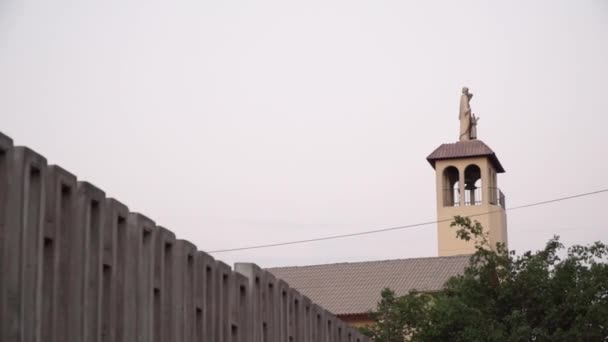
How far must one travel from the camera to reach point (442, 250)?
64688 millimetres

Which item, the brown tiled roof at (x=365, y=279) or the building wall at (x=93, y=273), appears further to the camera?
the brown tiled roof at (x=365, y=279)

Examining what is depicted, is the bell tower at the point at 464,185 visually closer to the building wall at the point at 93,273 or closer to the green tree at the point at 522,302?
the green tree at the point at 522,302

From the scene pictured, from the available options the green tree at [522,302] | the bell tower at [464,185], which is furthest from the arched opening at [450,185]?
the green tree at [522,302]

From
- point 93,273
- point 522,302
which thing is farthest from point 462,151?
point 93,273

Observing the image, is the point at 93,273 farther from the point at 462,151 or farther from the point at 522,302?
the point at 462,151

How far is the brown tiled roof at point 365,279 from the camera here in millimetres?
58250

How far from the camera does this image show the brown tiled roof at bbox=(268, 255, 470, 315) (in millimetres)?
58250

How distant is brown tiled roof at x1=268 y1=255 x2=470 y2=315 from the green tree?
2273cm

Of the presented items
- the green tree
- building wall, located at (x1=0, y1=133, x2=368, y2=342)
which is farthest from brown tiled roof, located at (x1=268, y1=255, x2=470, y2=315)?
building wall, located at (x1=0, y1=133, x2=368, y2=342)

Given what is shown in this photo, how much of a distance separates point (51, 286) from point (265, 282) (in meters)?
6.79

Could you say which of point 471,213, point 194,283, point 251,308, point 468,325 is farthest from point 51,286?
point 471,213

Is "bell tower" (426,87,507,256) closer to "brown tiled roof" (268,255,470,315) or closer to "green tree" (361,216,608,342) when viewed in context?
"brown tiled roof" (268,255,470,315)

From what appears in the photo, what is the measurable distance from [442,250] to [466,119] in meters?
7.05

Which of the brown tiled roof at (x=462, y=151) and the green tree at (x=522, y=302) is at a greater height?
the brown tiled roof at (x=462, y=151)
